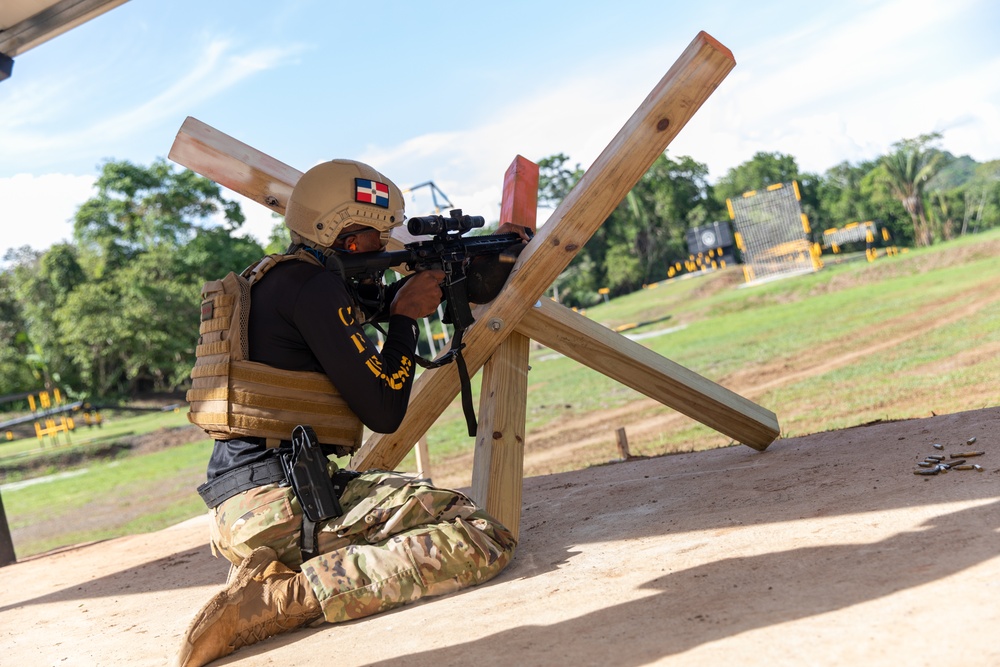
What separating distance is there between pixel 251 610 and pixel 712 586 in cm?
144

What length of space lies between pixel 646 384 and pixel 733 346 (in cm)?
1606

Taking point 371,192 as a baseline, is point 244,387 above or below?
below

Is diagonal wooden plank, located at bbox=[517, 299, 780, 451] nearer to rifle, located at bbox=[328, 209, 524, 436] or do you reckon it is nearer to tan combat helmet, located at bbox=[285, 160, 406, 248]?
rifle, located at bbox=[328, 209, 524, 436]

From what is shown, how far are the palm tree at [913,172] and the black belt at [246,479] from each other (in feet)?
118

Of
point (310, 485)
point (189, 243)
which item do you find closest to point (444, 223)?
point (310, 485)

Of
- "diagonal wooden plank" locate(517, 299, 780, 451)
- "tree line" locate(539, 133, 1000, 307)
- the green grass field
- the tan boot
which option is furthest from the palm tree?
the tan boot

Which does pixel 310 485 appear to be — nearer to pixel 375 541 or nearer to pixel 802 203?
pixel 375 541

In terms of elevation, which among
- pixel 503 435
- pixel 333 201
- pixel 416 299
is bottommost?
pixel 503 435

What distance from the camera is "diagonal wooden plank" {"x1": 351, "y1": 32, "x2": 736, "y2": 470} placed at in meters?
3.73

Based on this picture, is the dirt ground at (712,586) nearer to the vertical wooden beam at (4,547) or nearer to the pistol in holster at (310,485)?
the pistol in holster at (310,485)

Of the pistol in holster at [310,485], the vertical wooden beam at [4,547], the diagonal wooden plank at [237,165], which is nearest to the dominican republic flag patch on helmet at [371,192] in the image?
the pistol in holster at [310,485]

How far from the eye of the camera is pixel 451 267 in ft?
12.0

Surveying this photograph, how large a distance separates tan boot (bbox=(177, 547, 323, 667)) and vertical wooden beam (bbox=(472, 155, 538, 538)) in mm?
1039

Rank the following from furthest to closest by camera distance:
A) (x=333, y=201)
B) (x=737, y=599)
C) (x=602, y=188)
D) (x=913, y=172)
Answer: (x=913, y=172) → (x=602, y=188) → (x=333, y=201) → (x=737, y=599)
